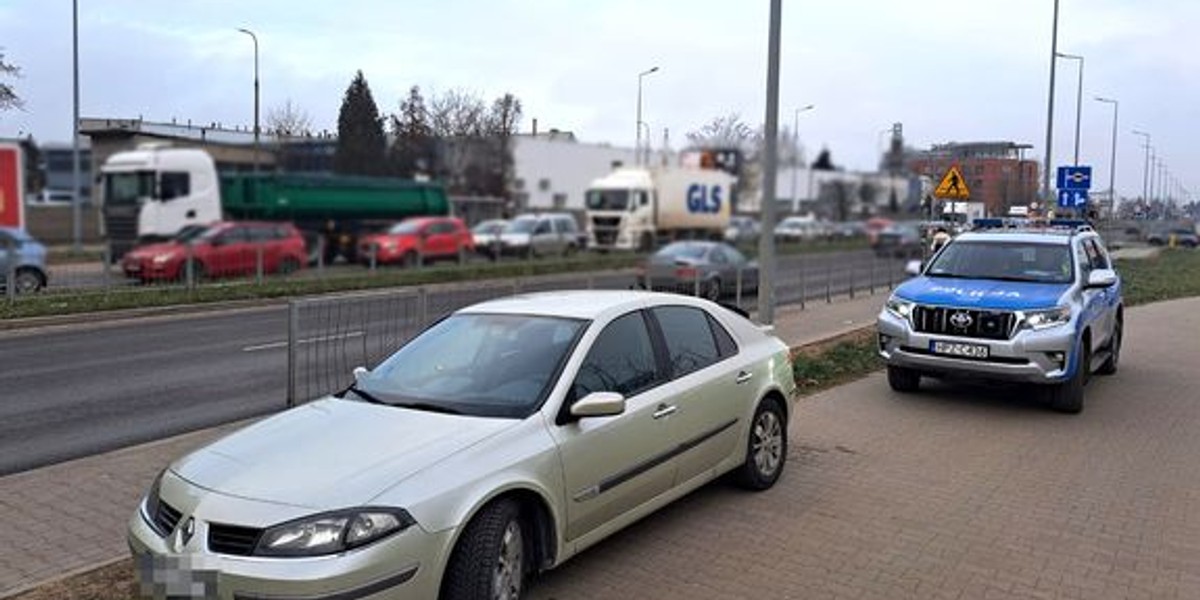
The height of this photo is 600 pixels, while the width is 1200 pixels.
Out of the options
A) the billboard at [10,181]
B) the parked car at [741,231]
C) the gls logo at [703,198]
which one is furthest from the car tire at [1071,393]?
the parked car at [741,231]

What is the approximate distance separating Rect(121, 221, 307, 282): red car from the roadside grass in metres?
19.3

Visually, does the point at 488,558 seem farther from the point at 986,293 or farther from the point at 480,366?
the point at 986,293

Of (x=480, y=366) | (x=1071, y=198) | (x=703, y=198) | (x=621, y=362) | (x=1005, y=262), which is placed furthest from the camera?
(x=703, y=198)

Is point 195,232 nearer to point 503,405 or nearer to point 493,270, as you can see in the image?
point 493,270

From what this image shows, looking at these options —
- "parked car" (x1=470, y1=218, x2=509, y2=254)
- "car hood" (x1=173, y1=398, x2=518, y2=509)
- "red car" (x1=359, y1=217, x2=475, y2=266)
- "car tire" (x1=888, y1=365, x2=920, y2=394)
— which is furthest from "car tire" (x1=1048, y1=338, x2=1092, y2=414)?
"parked car" (x1=470, y1=218, x2=509, y2=254)

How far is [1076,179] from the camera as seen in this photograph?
65.0 ft

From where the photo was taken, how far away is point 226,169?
2755 cm

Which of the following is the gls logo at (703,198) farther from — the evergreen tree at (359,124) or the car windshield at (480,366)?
the car windshield at (480,366)

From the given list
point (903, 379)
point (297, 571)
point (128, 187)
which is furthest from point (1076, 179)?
point (128, 187)

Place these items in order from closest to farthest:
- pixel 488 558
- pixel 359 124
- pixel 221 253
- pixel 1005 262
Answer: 1. pixel 488 558
2. pixel 1005 262
3. pixel 359 124
4. pixel 221 253

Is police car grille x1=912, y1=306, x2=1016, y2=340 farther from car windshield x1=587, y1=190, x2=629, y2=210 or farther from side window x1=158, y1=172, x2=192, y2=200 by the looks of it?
car windshield x1=587, y1=190, x2=629, y2=210

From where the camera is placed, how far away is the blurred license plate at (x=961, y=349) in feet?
29.2

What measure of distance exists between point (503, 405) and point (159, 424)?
5.32 metres

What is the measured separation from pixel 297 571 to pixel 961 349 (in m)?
6.97
